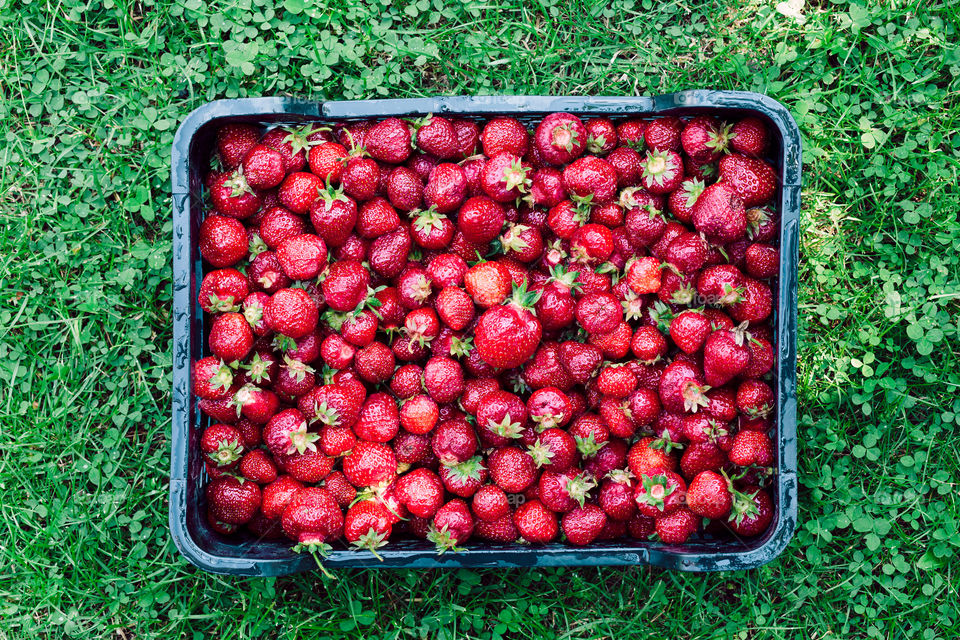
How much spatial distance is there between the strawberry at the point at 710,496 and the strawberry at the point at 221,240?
1.45 metres

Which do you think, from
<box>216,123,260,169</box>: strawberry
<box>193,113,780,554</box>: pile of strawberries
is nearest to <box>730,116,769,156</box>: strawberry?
<box>193,113,780,554</box>: pile of strawberries

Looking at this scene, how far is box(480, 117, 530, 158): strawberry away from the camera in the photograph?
2.13 meters

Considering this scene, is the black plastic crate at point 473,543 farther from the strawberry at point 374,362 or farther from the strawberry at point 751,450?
the strawberry at point 374,362

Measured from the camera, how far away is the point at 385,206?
2.12 m

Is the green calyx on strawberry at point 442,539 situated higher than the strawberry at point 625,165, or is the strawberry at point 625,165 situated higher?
the strawberry at point 625,165

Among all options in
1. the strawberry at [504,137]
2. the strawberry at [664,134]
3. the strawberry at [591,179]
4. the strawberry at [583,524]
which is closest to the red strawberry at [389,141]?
the strawberry at [504,137]

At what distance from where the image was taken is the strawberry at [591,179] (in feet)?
6.79

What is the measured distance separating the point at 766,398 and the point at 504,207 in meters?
0.92

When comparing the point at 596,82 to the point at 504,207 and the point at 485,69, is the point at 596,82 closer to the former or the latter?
the point at 485,69

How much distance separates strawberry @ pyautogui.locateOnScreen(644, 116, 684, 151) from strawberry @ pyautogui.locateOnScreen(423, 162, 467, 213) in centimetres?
56

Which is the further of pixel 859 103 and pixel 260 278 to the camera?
pixel 859 103

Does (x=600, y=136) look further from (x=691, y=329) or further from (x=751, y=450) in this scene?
(x=751, y=450)

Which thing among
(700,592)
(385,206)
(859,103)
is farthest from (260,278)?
(859,103)

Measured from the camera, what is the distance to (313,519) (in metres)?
2.04
